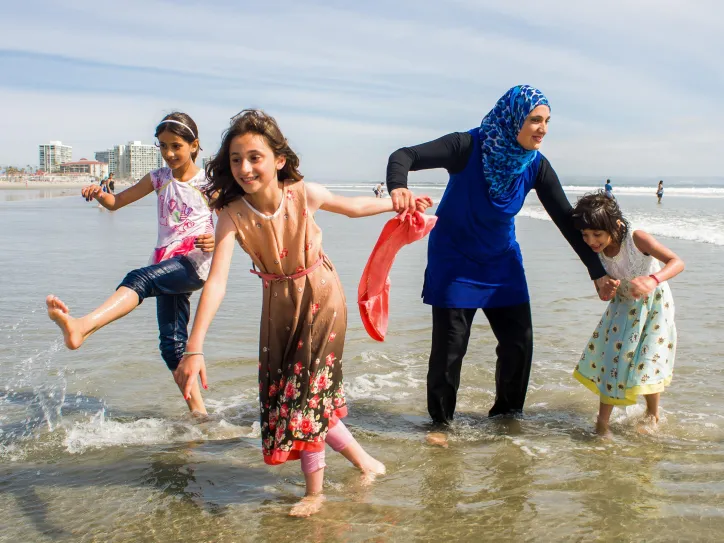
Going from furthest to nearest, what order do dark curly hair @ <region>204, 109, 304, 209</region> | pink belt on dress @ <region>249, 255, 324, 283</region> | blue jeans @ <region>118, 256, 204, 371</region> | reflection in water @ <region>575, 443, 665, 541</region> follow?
blue jeans @ <region>118, 256, 204, 371</region>
pink belt on dress @ <region>249, 255, 324, 283</region>
dark curly hair @ <region>204, 109, 304, 209</region>
reflection in water @ <region>575, 443, 665, 541</region>

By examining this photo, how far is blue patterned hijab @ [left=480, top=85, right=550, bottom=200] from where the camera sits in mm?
4043

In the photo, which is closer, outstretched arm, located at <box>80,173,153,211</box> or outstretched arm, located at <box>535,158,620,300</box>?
outstretched arm, located at <box>535,158,620,300</box>

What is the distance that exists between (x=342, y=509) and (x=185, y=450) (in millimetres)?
1210

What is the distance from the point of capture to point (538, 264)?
1249 cm

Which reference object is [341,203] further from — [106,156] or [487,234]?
[106,156]

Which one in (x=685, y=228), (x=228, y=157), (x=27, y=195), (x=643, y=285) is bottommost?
(x=27, y=195)

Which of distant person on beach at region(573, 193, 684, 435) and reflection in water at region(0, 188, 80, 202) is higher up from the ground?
distant person on beach at region(573, 193, 684, 435)

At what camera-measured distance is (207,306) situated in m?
2.95

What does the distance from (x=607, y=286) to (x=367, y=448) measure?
68.3 inches

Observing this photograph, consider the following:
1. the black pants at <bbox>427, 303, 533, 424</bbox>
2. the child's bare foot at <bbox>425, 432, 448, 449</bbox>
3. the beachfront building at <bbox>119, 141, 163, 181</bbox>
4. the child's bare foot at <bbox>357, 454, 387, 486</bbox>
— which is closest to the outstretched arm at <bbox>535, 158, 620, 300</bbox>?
the black pants at <bbox>427, 303, 533, 424</bbox>

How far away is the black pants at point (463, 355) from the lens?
4289 mm

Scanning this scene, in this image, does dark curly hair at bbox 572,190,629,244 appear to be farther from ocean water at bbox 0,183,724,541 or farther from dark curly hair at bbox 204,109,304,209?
dark curly hair at bbox 204,109,304,209

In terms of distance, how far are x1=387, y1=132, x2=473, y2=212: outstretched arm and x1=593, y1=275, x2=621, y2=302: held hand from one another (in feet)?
3.58

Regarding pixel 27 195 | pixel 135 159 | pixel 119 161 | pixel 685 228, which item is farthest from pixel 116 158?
pixel 685 228
